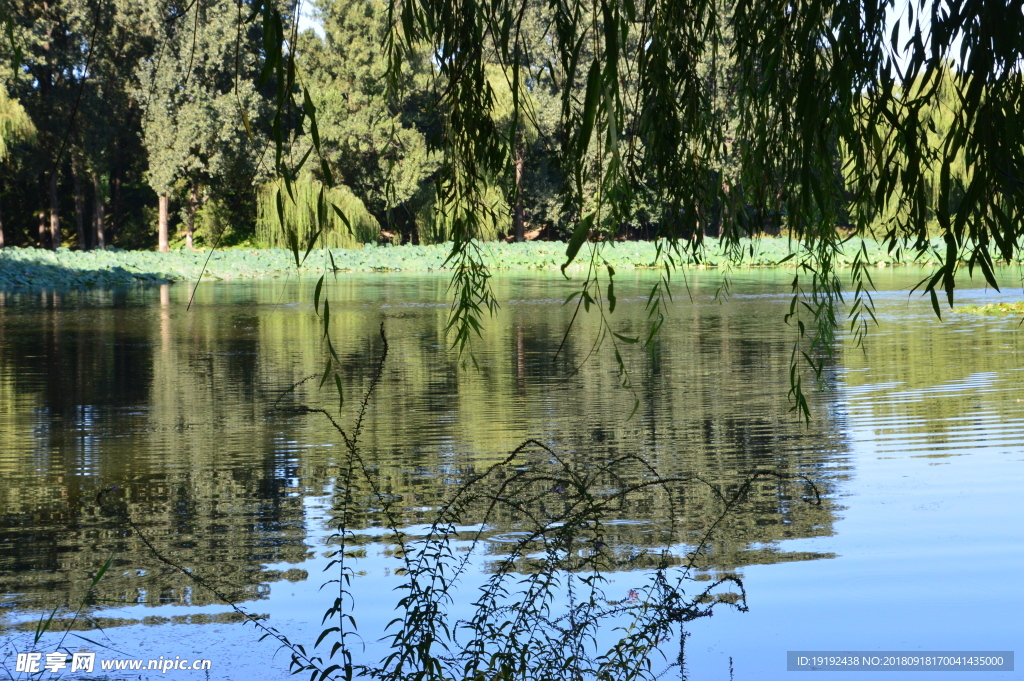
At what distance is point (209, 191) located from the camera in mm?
41719

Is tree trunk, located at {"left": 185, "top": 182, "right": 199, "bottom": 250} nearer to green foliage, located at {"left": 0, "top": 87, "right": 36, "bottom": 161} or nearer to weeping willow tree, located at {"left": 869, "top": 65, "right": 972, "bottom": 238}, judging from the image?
green foliage, located at {"left": 0, "top": 87, "right": 36, "bottom": 161}

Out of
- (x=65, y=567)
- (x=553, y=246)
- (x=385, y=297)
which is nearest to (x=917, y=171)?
(x=65, y=567)

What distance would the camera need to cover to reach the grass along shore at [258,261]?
2911 centimetres

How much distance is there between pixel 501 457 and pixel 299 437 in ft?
5.65

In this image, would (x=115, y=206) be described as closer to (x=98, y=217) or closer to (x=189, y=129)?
(x=98, y=217)

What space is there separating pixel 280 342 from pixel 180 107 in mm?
27072

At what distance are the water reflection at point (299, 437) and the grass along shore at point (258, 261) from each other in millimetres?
13945

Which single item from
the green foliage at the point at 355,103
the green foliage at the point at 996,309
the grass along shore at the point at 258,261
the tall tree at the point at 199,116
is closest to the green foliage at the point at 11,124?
the grass along shore at the point at 258,261

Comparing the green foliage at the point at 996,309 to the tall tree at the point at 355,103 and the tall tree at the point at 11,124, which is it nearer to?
the tall tree at the point at 355,103

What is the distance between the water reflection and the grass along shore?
13.9m

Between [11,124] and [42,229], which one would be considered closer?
[11,124]

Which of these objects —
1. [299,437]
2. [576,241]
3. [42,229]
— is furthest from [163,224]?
[576,241]

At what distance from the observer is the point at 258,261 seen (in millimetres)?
36250

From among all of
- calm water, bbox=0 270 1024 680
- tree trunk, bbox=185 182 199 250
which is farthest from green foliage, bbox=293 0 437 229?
calm water, bbox=0 270 1024 680
